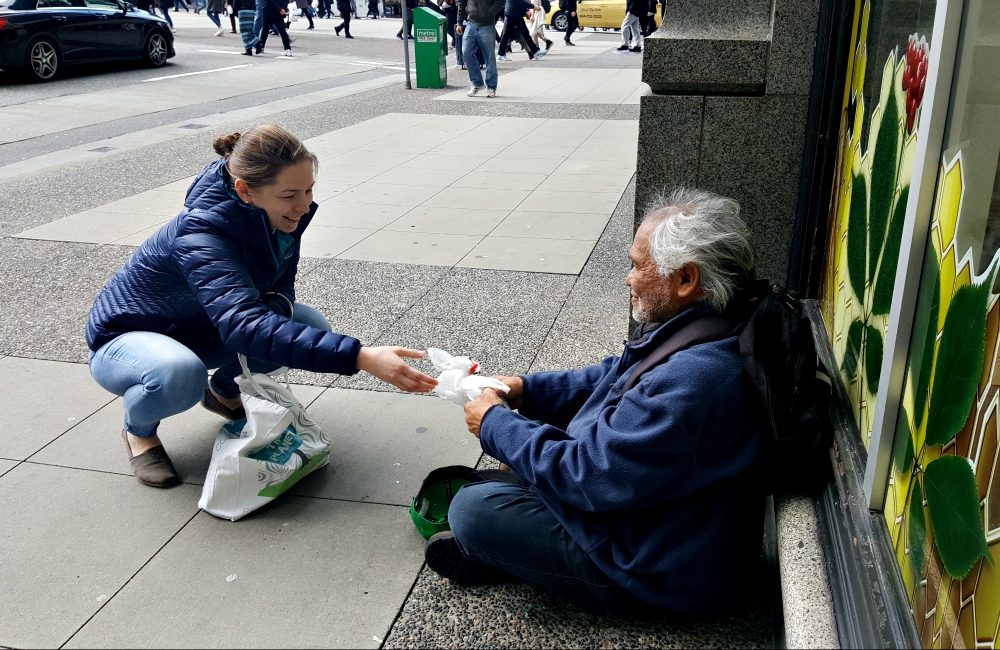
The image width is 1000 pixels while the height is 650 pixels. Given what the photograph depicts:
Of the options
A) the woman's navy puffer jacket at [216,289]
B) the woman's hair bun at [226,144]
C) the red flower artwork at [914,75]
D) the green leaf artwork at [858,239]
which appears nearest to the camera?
the red flower artwork at [914,75]

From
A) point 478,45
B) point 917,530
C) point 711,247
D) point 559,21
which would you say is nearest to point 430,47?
point 478,45

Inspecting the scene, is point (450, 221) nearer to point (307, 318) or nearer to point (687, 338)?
point (307, 318)

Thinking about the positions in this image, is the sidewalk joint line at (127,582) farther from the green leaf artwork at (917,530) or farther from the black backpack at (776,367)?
the green leaf artwork at (917,530)

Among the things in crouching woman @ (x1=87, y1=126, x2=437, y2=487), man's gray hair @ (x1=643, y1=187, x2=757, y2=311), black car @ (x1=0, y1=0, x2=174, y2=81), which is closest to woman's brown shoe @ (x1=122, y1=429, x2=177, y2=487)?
crouching woman @ (x1=87, y1=126, x2=437, y2=487)

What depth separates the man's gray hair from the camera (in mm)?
2363

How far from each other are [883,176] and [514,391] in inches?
53.2

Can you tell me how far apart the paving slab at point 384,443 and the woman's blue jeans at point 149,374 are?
0.54m

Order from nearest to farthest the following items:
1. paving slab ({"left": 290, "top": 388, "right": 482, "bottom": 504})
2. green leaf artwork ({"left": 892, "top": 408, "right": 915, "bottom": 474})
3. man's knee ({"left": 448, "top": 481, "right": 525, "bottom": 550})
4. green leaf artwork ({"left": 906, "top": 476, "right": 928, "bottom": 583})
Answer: green leaf artwork ({"left": 906, "top": 476, "right": 928, "bottom": 583}) < green leaf artwork ({"left": 892, "top": 408, "right": 915, "bottom": 474}) < man's knee ({"left": 448, "top": 481, "right": 525, "bottom": 550}) < paving slab ({"left": 290, "top": 388, "right": 482, "bottom": 504})

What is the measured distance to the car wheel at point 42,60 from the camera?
14.4 m

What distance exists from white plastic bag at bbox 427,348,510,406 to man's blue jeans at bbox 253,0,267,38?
18.8 m

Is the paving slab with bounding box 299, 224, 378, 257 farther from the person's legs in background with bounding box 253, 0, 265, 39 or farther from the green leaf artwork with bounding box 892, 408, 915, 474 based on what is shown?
the person's legs in background with bounding box 253, 0, 265, 39

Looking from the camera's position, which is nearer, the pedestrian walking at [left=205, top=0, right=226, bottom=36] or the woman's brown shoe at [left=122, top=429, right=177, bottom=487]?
the woman's brown shoe at [left=122, top=429, right=177, bottom=487]

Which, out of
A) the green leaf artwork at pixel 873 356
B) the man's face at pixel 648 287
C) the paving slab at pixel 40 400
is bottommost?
the paving slab at pixel 40 400

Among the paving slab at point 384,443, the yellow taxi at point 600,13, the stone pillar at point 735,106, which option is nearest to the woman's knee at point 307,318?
the paving slab at point 384,443
